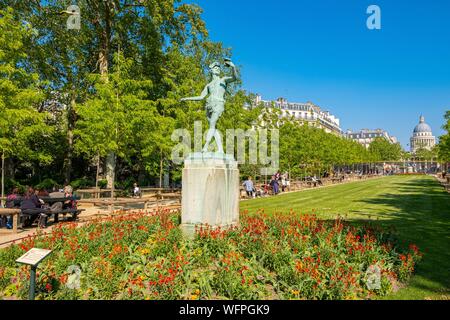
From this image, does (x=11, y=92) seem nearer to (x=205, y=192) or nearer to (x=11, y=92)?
(x=11, y=92)

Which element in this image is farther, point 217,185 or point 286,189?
point 286,189

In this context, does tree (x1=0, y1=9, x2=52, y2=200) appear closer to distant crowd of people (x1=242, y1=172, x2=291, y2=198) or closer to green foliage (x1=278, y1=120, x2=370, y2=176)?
distant crowd of people (x1=242, y1=172, x2=291, y2=198)

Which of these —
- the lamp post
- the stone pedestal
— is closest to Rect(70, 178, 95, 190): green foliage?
the stone pedestal

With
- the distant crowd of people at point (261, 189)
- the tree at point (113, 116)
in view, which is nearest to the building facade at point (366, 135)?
the distant crowd of people at point (261, 189)

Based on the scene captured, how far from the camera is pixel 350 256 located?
7.06 m

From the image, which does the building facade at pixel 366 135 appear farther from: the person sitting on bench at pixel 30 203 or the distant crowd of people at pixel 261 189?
the person sitting on bench at pixel 30 203

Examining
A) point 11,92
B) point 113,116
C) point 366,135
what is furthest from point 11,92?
point 366,135

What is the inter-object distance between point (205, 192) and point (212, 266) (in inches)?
93.6

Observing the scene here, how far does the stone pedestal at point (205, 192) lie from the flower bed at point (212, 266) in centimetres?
50

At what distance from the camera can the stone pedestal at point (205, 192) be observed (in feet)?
30.0

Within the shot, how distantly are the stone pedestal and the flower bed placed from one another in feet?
1.65

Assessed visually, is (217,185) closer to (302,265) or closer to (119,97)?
(302,265)
